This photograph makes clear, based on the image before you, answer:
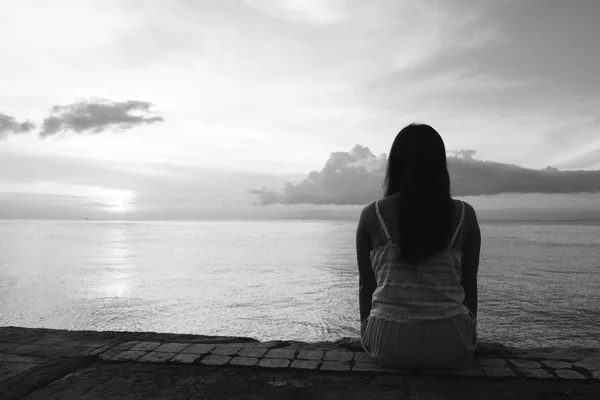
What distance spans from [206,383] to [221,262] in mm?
27094

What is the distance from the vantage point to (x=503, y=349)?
404 centimetres

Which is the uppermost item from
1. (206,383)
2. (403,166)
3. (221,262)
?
(403,166)

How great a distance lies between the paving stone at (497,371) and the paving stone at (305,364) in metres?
1.44

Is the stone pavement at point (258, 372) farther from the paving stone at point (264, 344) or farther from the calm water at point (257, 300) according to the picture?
the calm water at point (257, 300)

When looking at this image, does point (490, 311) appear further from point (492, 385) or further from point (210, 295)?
point (492, 385)

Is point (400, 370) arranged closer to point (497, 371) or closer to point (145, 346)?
point (497, 371)

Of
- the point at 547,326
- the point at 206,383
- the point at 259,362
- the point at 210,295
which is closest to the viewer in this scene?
the point at 206,383

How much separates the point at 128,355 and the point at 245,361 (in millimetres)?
1221

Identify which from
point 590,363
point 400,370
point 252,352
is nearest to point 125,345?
point 252,352

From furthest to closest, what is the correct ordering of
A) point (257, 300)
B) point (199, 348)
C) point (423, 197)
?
1. point (257, 300)
2. point (199, 348)
3. point (423, 197)

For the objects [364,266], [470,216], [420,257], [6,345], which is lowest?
[6,345]

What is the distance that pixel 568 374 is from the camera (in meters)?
3.46

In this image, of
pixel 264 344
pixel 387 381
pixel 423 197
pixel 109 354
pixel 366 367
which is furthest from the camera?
pixel 264 344

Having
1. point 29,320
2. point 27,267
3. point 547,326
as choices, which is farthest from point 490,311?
point 27,267
